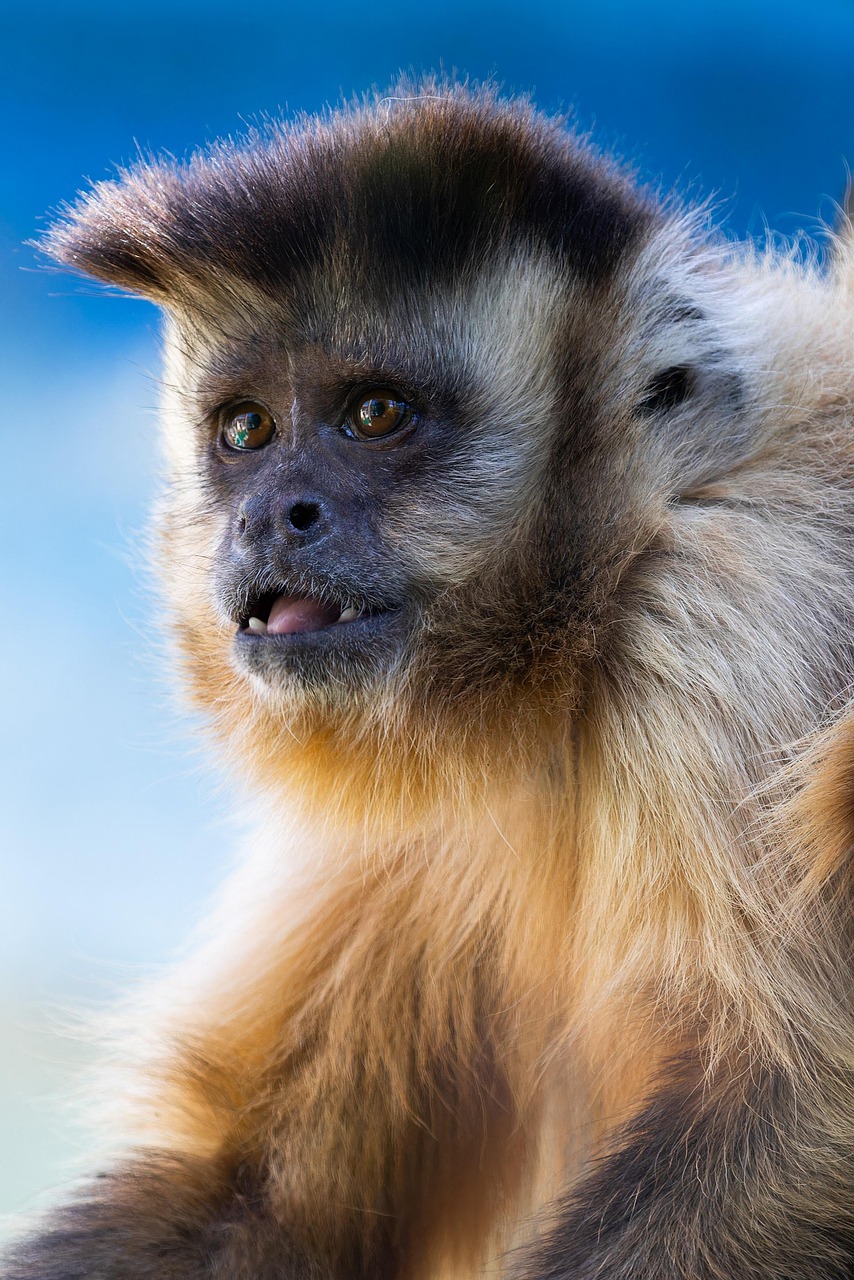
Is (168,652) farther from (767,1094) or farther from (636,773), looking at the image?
(767,1094)

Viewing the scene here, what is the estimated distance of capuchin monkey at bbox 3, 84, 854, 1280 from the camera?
5.34 ft

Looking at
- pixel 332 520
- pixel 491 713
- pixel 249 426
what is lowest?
pixel 491 713

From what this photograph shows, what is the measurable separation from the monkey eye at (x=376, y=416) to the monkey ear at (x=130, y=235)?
0.41m

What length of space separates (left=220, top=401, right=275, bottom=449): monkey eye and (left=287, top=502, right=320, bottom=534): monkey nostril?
0.23 metres

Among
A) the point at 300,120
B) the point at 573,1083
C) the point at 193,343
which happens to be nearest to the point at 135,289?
the point at 193,343

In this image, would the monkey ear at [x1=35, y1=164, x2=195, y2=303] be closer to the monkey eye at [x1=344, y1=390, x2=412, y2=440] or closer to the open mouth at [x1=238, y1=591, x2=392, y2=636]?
the monkey eye at [x1=344, y1=390, x2=412, y2=440]

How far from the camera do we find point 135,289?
2234mm

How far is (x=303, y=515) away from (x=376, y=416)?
0.19 metres

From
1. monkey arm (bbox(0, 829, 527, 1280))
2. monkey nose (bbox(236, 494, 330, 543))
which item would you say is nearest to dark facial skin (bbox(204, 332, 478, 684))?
monkey nose (bbox(236, 494, 330, 543))

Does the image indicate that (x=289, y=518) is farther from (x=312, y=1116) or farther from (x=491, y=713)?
(x=312, y=1116)

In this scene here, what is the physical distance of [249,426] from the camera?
2.07 m

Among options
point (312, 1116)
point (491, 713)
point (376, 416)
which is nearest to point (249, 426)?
point (376, 416)

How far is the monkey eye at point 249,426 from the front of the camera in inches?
80.9

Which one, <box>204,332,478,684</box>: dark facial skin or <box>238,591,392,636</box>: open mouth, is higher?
<box>204,332,478,684</box>: dark facial skin
